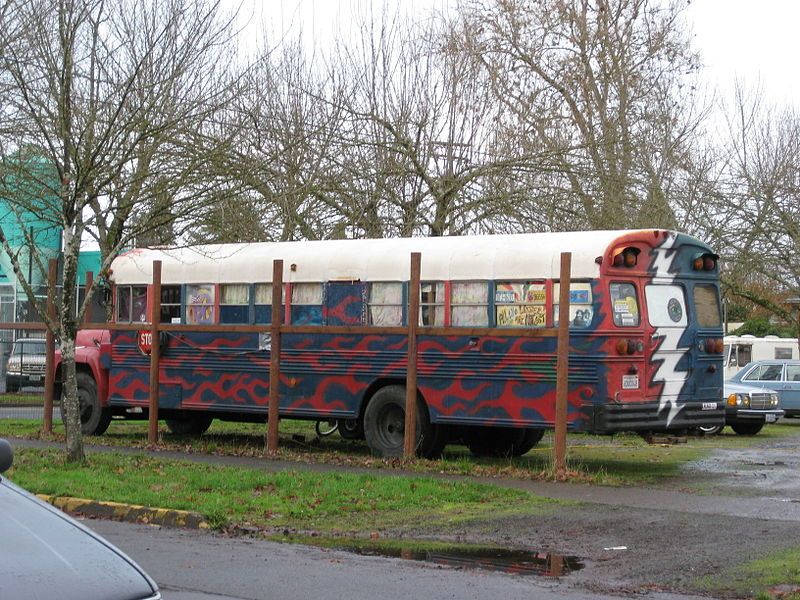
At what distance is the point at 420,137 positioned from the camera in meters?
23.7

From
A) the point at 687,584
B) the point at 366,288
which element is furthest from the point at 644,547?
the point at 366,288

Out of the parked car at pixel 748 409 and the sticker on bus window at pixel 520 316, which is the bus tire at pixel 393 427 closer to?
the sticker on bus window at pixel 520 316

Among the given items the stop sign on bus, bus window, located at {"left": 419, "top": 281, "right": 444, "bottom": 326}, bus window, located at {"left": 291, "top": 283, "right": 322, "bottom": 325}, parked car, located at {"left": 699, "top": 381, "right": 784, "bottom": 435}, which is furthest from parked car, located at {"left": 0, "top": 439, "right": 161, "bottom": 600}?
parked car, located at {"left": 699, "top": 381, "right": 784, "bottom": 435}

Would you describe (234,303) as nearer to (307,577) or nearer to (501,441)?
(501,441)

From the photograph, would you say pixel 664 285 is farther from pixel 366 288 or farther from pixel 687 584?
pixel 687 584

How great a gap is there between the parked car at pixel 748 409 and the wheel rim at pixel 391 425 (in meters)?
9.78

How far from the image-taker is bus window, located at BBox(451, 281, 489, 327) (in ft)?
55.5

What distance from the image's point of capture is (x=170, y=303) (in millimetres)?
20125

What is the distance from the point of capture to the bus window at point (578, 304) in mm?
16078

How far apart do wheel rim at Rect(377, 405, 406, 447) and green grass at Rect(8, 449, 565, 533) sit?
2627 millimetres

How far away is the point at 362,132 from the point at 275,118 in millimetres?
1649

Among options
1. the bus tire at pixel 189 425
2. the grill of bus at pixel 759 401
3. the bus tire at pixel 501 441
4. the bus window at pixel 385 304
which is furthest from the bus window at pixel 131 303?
the grill of bus at pixel 759 401

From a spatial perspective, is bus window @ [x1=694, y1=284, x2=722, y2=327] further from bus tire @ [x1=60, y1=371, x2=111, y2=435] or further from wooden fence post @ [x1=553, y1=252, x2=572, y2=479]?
bus tire @ [x1=60, y1=371, x2=111, y2=435]

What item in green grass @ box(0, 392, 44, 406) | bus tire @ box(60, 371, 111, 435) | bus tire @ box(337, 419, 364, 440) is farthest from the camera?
green grass @ box(0, 392, 44, 406)
